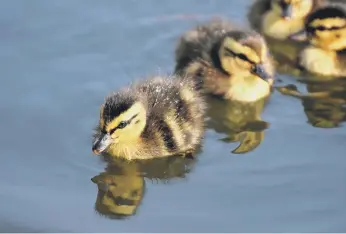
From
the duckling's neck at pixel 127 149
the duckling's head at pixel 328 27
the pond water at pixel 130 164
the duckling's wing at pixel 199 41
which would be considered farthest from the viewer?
the duckling's head at pixel 328 27

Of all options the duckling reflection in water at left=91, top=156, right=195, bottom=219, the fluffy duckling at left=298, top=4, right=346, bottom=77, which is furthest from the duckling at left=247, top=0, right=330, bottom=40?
the duckling reflection in water at left=91, top=156, right=195, bottom=219

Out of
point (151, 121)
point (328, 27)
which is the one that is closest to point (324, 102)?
point (328, 27)

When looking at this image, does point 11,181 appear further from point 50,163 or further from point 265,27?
point 265,27

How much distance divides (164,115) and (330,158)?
0.75m

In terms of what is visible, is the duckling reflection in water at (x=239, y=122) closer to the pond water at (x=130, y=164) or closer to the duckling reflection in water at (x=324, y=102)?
the pond water at (x=130, y=164)

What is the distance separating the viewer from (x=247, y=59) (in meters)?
4.38

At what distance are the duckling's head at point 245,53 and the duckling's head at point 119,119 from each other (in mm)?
700

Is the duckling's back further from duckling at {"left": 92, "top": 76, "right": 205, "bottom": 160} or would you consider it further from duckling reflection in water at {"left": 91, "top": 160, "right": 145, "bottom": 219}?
duckling reflection in water at {"left": 91, "top": 160, "right": 145, "bottom": 219}

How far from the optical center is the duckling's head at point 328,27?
4.62m

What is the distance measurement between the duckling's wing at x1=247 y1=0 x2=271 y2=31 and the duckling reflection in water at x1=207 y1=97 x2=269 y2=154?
2.61ft

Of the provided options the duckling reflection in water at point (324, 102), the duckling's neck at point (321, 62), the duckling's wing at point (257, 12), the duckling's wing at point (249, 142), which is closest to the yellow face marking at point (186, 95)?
the duckling's wing at point (249, 142)

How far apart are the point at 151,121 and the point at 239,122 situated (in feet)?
1.93

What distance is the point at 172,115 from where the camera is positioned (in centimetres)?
397

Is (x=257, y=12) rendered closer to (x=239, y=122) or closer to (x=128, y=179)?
(x=239, y=122)
